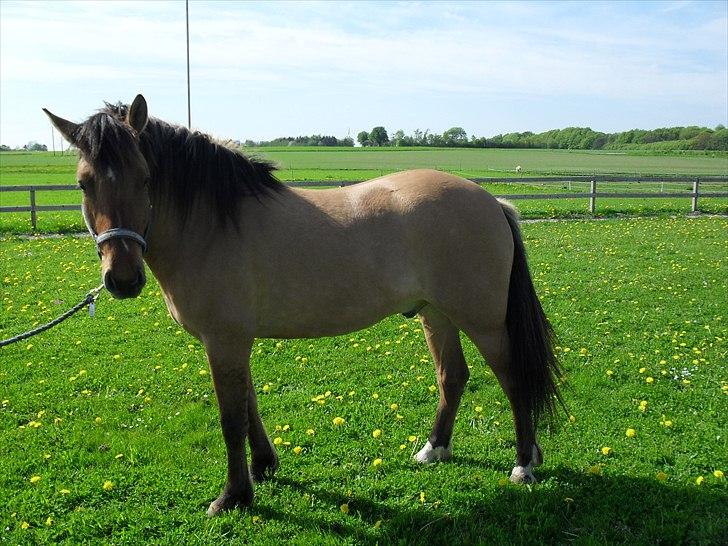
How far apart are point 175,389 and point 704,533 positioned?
15.3 feet

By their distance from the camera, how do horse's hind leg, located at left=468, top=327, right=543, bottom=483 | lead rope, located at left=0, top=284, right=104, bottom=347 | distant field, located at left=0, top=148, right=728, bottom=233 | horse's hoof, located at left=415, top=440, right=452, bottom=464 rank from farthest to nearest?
distant field, located at left=0, top=148, right=728, bottom=233
horse's hoof, located at left=415, top=440, right=452, bottom=464
horse's hind leg, located at left=468, top=327, right=543, bottom=483
lead rope, located at left=0, top=284, right=104, bottom=347

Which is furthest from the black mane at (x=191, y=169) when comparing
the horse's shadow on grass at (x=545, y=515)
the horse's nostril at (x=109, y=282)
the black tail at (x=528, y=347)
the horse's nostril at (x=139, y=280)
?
the horse's shadow on grass at (x=545, y=515)

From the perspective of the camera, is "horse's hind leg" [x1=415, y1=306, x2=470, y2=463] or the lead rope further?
"horse's hind leg" [x1=415, y1=306, x2=470, y2=463]

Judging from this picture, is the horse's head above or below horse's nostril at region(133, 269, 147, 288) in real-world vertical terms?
above

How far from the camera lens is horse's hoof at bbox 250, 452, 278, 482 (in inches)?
172

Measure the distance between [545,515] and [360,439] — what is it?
1654mm

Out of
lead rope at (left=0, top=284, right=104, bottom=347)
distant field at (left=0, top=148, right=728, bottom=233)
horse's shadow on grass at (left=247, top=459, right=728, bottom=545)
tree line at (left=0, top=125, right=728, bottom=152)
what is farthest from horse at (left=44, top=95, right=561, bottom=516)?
tree line at (left=0, top=125, right=728, bottom=152)

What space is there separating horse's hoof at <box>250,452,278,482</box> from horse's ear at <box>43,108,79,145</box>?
260 cm

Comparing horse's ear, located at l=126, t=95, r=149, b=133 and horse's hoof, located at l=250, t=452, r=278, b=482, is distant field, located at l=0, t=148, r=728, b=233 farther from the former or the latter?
horse's ear, located at l=126, t=95, r=149, b=133

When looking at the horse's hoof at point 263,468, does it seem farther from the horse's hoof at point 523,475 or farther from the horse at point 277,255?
the horse's hoof at point 523,475

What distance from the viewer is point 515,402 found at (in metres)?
4.30

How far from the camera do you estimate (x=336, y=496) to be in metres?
4.08

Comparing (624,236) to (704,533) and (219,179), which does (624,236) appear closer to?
(704,533)

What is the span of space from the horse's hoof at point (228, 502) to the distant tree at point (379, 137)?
89.9m
